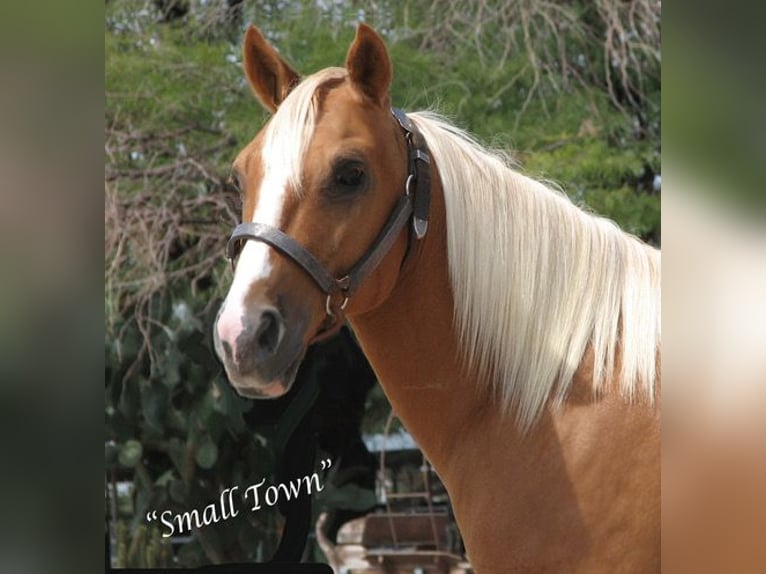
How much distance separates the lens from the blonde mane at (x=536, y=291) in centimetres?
194

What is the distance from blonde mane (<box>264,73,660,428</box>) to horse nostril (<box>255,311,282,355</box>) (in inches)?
16.1

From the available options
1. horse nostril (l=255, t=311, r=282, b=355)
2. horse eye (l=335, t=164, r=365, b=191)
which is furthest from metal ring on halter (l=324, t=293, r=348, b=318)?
horse eye (l=335, t=164, r=365, b=191)

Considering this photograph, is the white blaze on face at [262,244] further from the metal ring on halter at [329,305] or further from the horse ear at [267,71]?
the horse ear at [267,71]

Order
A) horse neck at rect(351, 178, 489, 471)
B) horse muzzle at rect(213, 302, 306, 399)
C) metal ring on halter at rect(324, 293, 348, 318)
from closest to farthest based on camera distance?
horse muzzle at rect(213, 302, 306, 399)
metal ring on halter at rect(324, 293, 348, 318)
horse neck at rect(351, 178, 489, 471)

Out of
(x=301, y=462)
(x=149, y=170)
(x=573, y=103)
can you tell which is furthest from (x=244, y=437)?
(x=573, y=103)

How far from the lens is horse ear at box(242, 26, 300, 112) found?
2.09m

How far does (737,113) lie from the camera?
118 centimetres

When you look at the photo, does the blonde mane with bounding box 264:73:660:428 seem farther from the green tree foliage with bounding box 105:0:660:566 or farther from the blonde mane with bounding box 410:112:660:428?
the green tree foliage with bounding box 105:0:660:566

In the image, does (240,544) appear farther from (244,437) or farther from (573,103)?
(573,103)

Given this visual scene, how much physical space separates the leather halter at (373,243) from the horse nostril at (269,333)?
119mm

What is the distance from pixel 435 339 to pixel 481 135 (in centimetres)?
101

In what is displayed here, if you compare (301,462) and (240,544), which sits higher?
(301,462)

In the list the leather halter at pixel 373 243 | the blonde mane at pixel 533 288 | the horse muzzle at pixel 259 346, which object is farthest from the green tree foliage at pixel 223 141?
the horse muzzle at pixel 259 346

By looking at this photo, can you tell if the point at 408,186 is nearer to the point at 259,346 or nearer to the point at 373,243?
the point at 373,243
